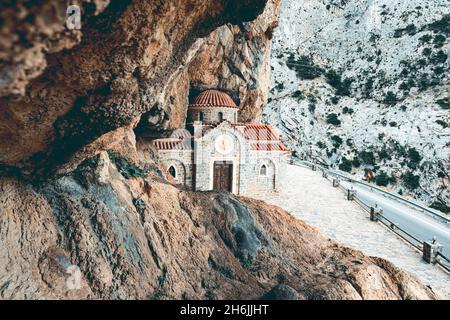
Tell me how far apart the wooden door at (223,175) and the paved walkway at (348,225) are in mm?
2874

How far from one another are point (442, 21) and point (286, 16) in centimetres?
2636

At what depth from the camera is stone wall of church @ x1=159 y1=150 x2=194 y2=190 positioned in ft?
68.4

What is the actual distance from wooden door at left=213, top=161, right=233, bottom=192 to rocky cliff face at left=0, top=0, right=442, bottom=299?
1064 centimetres

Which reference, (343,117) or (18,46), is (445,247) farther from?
(343,117)

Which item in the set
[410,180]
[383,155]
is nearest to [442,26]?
[383,155]

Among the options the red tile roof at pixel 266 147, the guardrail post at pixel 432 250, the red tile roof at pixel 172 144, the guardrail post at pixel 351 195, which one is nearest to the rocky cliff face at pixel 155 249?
the guardrail post at pixel 432 250

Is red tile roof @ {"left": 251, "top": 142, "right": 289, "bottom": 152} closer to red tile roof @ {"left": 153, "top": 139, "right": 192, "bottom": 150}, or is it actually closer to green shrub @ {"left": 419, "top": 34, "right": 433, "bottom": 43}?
red tile roof @ {"left": 153, "top": 139, "right": 192, "bottom": 150}

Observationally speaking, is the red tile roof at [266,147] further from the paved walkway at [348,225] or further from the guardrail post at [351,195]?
the guardrail post at [351,195]

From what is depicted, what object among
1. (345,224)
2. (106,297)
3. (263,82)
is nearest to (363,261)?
(106,297)

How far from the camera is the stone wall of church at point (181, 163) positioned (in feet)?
68.4

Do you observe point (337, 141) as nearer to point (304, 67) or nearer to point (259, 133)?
point (304, 67)

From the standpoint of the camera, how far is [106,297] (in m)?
6.36

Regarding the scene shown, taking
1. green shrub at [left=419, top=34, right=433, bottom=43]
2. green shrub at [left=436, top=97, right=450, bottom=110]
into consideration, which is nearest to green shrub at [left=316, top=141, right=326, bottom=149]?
green shrub at [left=436, top=97, right=450, bottom=110]

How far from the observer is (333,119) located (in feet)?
163
